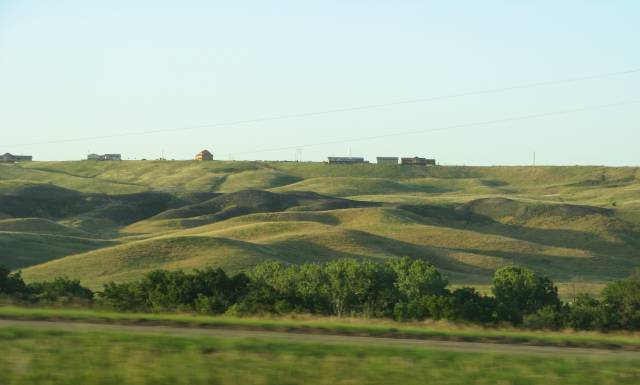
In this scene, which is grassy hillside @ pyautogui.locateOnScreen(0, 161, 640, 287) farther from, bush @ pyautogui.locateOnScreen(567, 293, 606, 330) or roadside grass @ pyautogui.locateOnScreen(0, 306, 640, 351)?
roadside grass @ pyautogui.locateOnScreen(0, 306, 640, 351)

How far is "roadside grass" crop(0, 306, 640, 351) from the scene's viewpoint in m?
19.7

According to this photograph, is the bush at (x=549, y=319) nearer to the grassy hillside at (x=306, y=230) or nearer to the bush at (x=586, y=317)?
the bush at (x=586, y=317)

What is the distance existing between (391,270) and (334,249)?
110ft

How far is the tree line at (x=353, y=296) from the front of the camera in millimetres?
30422

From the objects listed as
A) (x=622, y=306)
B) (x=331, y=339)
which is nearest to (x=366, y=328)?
(x=331, y=339)

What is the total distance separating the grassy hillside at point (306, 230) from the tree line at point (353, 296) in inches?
796

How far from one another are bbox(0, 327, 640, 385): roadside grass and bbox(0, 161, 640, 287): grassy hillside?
43168 millimetres

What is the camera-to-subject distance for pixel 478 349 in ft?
59.5

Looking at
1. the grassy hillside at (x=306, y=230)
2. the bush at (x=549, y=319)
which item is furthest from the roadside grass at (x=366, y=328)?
the grassy hillside at (x=306, y=230)

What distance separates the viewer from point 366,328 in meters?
20.8

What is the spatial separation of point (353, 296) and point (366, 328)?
69.5 ft

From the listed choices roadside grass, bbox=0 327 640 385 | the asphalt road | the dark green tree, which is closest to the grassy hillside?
the dark green tree

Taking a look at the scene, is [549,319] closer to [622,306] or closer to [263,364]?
[622,306]

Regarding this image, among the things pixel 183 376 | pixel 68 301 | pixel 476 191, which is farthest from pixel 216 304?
pixel 476 191
